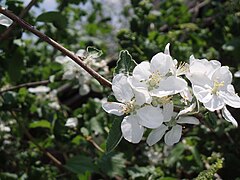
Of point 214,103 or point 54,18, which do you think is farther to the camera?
point 54,18

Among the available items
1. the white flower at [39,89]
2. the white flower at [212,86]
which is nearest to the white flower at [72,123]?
the white flower at [39,89]

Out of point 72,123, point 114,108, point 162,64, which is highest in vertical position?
point 162,64

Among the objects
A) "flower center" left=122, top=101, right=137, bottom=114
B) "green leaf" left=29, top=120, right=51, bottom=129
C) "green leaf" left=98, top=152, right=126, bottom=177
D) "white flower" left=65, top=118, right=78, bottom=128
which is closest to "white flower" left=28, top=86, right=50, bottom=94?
"green leaf" left=29, top=120, right=51, bottom=129

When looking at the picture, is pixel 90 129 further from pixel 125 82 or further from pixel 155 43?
pixel 125 82

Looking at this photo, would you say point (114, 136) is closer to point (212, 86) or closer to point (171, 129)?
point (171, 129)

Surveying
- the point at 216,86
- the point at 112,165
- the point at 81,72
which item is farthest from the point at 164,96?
the point at 81,72

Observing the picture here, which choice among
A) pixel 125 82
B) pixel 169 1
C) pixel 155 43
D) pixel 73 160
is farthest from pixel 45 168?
pixel 169 1
